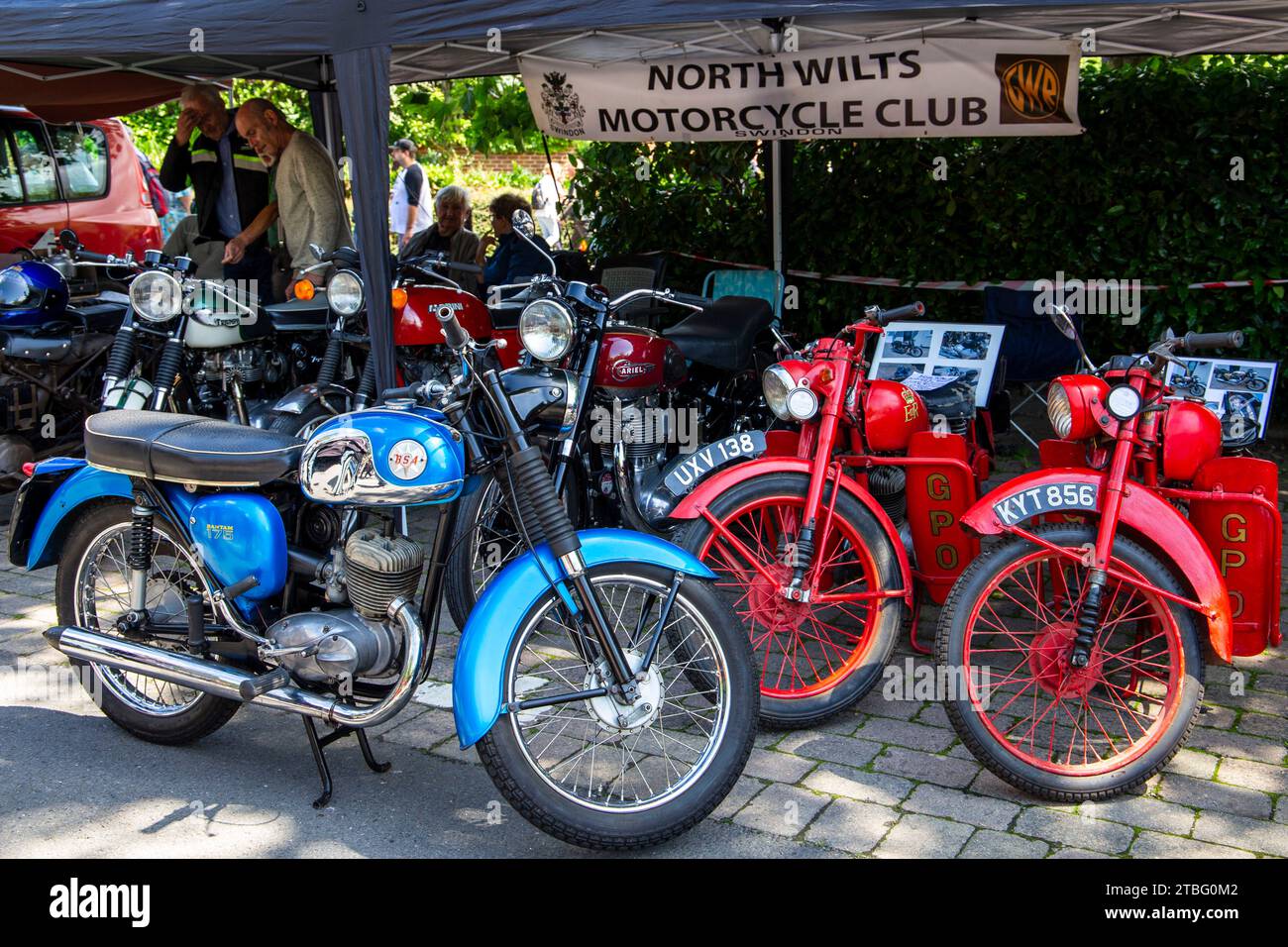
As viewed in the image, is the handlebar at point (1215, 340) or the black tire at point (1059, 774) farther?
the handlebar at point (1215, 340)

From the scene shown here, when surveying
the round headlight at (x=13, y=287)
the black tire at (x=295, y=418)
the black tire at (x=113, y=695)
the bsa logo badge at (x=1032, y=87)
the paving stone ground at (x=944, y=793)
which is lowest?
the paving stone ground at (x=944, y=793)

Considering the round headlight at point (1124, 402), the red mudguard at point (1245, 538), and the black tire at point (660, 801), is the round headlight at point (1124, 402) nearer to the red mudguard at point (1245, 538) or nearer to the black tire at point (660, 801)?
the red mudguard at point (1245, 538)

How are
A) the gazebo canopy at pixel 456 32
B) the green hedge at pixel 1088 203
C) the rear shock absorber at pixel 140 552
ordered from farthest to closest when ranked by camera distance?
1. the green hedge at pixel 1088 203
2. the gazebo canopy at pixel 456 32
3. the rear shock absorber at pixel 140 552

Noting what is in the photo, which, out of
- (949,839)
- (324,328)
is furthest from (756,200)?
(949,839)

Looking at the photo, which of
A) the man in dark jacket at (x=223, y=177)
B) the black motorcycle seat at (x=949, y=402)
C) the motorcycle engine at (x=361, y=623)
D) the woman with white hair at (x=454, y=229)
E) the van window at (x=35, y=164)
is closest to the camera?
the motorcycle engine at (x=361, y=623)

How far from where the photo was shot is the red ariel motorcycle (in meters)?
3.25

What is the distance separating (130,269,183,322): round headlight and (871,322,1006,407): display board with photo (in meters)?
3.34

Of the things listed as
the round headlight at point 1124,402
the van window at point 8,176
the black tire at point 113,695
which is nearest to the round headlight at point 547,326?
the black tire at point 113,695

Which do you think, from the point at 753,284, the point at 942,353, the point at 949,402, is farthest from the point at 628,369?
the point at 753,284

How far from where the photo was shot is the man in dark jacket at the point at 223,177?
7352mm

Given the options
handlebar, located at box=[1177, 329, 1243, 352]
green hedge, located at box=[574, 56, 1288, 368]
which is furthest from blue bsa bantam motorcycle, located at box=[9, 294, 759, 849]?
green hedge, located at box=[574, 56, 1288, 368]

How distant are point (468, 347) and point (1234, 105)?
589cm

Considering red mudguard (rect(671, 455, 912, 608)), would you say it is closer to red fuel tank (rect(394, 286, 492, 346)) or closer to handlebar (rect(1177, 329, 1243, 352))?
handlebar (rect(1177, 329, 1243, 352))

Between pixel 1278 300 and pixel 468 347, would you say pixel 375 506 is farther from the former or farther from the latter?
pixel 1278 300
